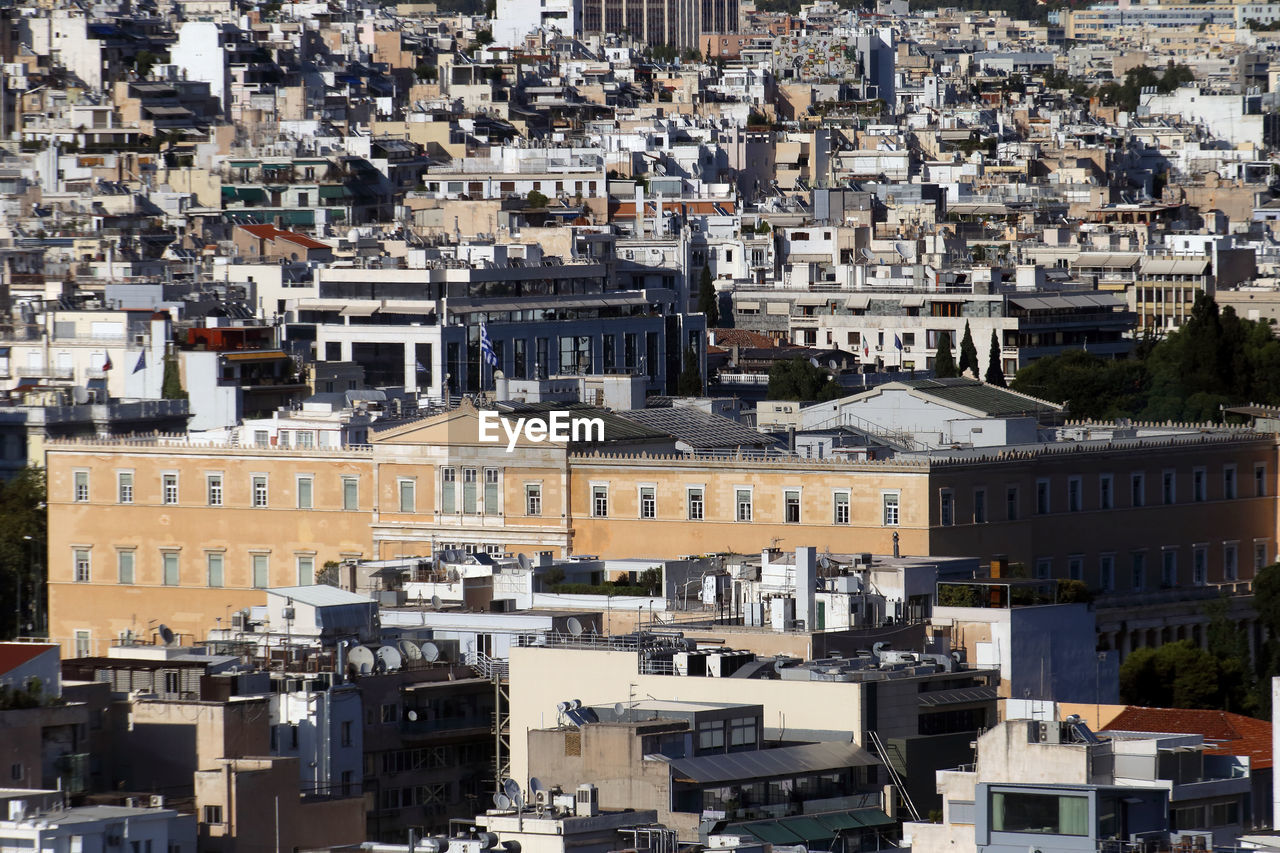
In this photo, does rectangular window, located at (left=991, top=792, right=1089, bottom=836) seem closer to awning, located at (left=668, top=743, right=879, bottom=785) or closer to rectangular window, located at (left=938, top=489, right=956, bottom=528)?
awning, located at (left=668, top=743, right=879, bottom=785)

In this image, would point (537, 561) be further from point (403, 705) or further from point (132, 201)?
point (132, 201)

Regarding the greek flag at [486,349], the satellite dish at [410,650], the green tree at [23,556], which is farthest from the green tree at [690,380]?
the satellite dish at [410,650]

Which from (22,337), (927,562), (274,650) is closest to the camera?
(274,650)

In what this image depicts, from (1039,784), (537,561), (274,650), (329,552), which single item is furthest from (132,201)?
(1039,784)

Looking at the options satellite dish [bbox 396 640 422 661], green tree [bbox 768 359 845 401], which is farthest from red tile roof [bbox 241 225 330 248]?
satellite dish [bbox 396 640 422 661]

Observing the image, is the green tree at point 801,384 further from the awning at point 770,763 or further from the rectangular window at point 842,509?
the awning at point 770,763
